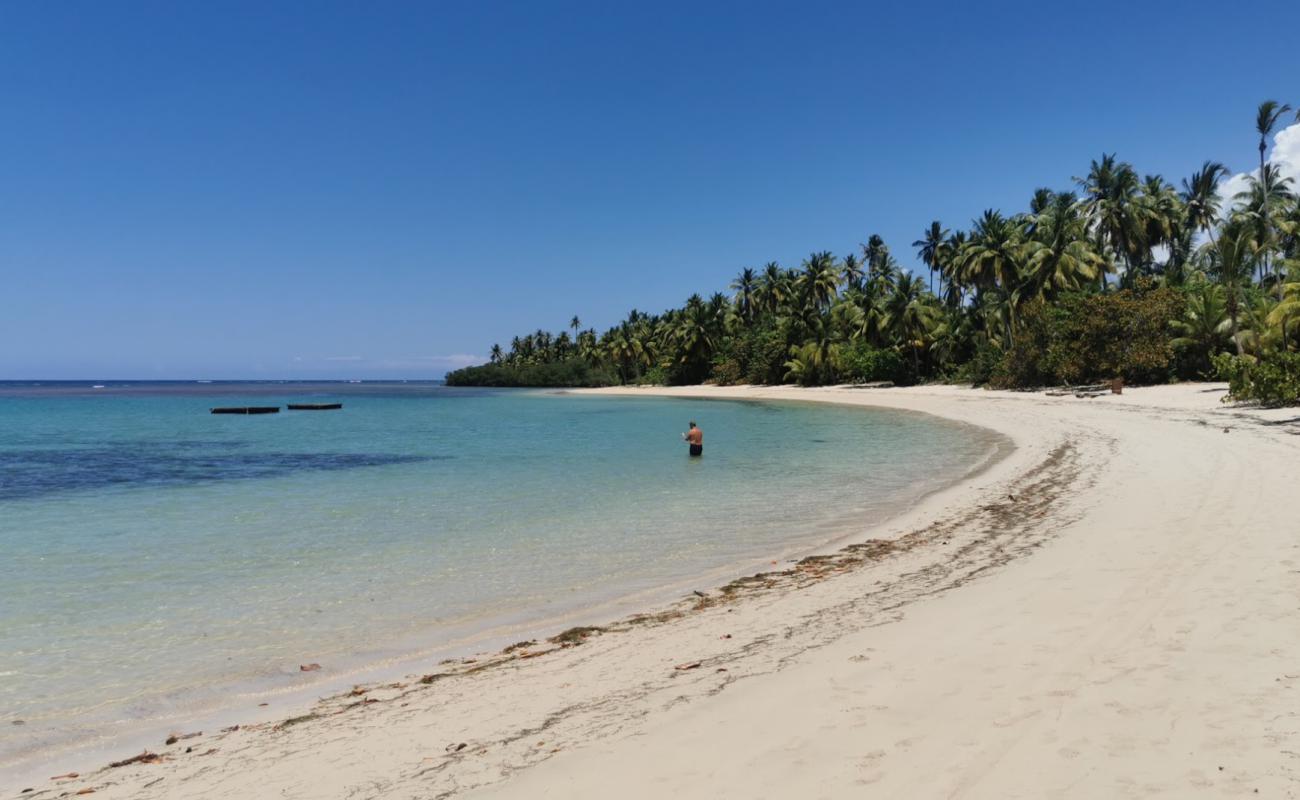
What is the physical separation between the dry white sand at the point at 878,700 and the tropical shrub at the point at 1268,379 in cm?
2061

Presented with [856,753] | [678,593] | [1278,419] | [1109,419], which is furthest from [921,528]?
[1109,419]

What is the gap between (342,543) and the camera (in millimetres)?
12273

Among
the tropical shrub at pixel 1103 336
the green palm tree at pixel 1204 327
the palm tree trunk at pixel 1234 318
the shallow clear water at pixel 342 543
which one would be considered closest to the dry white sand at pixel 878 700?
the shallow clear water at pixel 342 543

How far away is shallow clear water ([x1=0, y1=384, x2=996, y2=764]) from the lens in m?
7.04

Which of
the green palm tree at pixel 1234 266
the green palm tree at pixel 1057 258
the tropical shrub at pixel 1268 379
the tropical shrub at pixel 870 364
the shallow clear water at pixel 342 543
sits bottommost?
the shallow clear water at pixel 342 543

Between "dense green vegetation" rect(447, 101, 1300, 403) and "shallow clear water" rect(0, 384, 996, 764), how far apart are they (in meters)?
19.9

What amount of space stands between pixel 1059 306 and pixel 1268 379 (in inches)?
1044

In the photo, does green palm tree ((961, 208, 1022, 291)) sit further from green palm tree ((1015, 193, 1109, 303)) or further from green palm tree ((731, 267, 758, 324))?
green palm tree ((731, 267, 758, 324))

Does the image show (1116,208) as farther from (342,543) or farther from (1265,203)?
(342,543)

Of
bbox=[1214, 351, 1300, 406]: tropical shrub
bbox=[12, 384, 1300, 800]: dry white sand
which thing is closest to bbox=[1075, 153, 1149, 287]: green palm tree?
bbox=[1214, 351, 1300, 406]: tropical shrub

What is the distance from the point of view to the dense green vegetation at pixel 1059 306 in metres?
39.6

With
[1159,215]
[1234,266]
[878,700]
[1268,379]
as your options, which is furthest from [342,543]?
[1159,215]

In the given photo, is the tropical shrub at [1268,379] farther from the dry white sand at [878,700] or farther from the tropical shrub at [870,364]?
the tropical shrub at [870,364]

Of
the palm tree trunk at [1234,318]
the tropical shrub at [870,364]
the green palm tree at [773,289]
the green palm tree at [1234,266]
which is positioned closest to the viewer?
the green palm tree at [1234,266]
